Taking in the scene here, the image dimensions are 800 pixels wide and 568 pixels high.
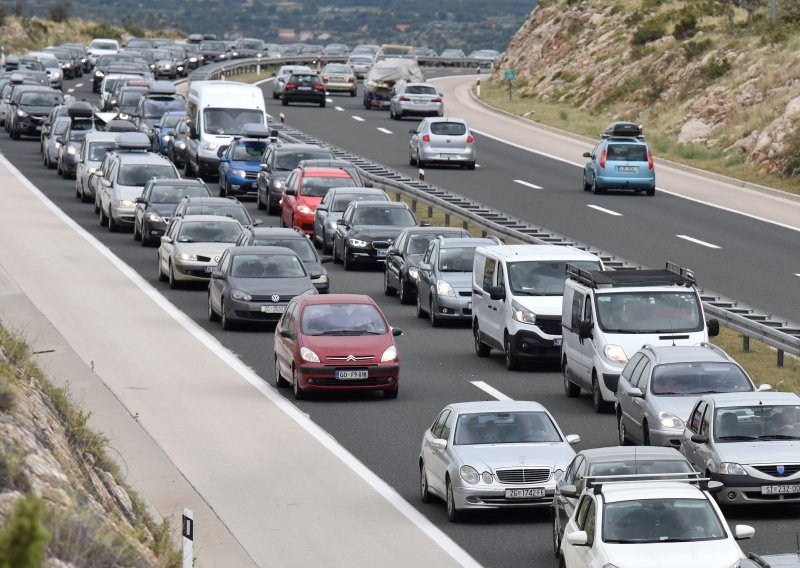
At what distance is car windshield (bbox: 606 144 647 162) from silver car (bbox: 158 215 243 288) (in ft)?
51.3

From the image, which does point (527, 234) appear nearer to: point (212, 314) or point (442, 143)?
point (212, 314)

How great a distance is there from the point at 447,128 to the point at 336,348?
1232 inches

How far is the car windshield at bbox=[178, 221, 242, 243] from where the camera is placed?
1346 inches

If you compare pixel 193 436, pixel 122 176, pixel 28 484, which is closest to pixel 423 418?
pixel 193 436

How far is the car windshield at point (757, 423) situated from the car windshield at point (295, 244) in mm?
15456

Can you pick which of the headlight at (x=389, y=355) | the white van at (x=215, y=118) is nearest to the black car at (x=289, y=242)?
the headlight at (x=389, y=355)

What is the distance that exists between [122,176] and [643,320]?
2167cm

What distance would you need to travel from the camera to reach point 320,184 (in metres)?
41.9

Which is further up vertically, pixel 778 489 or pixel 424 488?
pixel 778 489

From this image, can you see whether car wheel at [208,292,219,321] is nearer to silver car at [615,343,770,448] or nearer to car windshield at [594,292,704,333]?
car windshield at [594,292,704,333]

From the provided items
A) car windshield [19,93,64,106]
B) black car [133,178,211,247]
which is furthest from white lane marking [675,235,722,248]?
car windshield [19,93,64,106]

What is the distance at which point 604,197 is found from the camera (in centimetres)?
4831

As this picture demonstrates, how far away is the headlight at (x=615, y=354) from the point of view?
2297 cm

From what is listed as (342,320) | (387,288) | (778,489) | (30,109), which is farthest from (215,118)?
(778,489)
